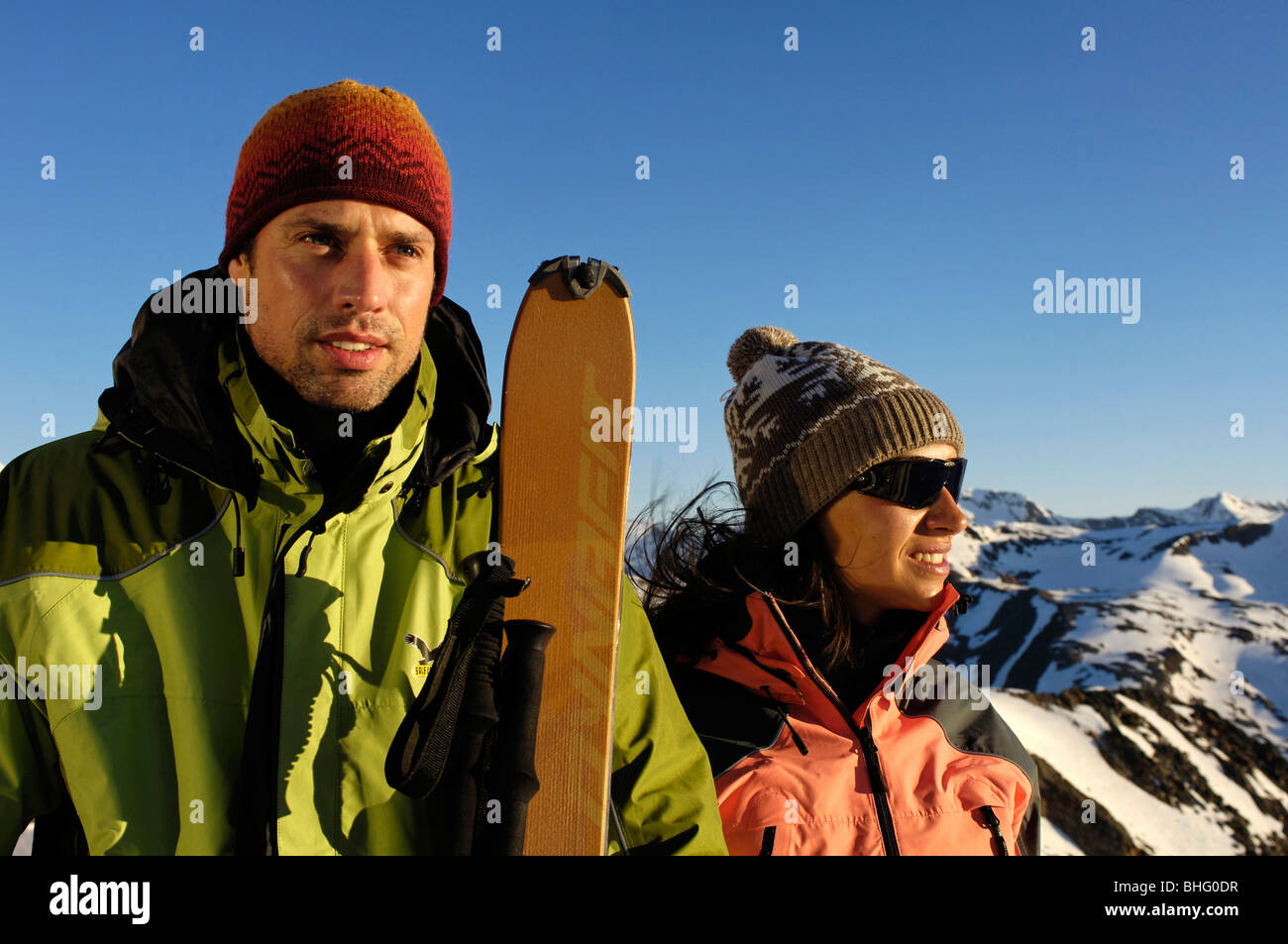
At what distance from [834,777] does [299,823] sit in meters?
1.55

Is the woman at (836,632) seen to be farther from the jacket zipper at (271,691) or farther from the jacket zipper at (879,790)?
the jacket zipper at (271,691)

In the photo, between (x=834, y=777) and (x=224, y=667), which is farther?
(x=834, y=777)

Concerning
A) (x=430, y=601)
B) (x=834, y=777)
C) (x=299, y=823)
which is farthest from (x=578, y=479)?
(x=834, y=777)

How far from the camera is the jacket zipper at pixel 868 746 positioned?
241 cm

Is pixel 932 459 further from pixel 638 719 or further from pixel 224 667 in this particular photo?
pixel 224 667

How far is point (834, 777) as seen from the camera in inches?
97.3

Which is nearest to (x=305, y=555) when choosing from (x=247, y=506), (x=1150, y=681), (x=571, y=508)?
(x=247, y=506)

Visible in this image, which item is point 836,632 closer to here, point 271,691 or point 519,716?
point 519,716

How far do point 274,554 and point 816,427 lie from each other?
192 centimetres

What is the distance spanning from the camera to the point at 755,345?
3549 mm

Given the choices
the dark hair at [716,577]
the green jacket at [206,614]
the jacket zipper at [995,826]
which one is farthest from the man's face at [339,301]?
the jacket zipper at [995,826]

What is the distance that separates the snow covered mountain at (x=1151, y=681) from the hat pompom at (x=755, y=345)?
115 cm
